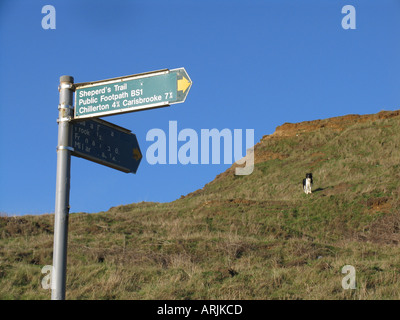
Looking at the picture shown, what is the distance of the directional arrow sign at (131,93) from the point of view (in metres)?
4.99

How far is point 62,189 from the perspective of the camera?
4.90 meters

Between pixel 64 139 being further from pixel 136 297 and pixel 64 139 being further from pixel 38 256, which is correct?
pixel 38 256

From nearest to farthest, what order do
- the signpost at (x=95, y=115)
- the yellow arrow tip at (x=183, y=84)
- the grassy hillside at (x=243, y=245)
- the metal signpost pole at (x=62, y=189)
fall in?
the metal signpost pole at (x=62, y=189) < the signpost at (x=95, y=115) < the yellow arrow tip at (x=183, y=84) < the grassy hillside at (x=243, y=245)

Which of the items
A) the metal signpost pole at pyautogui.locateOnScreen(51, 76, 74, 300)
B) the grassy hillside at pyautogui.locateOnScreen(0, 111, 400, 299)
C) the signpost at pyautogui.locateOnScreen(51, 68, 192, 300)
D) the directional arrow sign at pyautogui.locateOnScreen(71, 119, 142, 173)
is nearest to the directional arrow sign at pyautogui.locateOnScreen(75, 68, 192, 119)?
the signpost at pyautogui.locateOnScreen(51, 68, 192, 300)

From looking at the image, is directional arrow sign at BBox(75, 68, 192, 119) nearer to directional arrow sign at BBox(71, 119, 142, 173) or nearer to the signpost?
the signpost

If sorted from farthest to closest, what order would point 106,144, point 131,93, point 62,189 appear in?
point 106,144 → point 131,93 → point 62,189

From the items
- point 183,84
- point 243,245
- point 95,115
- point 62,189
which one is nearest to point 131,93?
point 95,115

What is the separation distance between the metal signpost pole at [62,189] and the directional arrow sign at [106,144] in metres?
0.11

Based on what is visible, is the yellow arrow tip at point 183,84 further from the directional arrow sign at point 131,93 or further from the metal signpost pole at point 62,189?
the metal signpost pole at point 62,189

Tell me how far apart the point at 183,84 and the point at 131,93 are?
0.61 m

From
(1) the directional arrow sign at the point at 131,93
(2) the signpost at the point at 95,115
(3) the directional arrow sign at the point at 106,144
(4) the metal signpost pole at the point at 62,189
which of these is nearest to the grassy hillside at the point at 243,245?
(3) the directional arrow sign at the point at 106,144

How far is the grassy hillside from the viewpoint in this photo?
39.9 ft

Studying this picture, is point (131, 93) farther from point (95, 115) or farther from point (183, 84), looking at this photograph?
point (183, 84)

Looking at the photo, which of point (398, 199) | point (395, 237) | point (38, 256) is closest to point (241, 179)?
point (398, 199)
